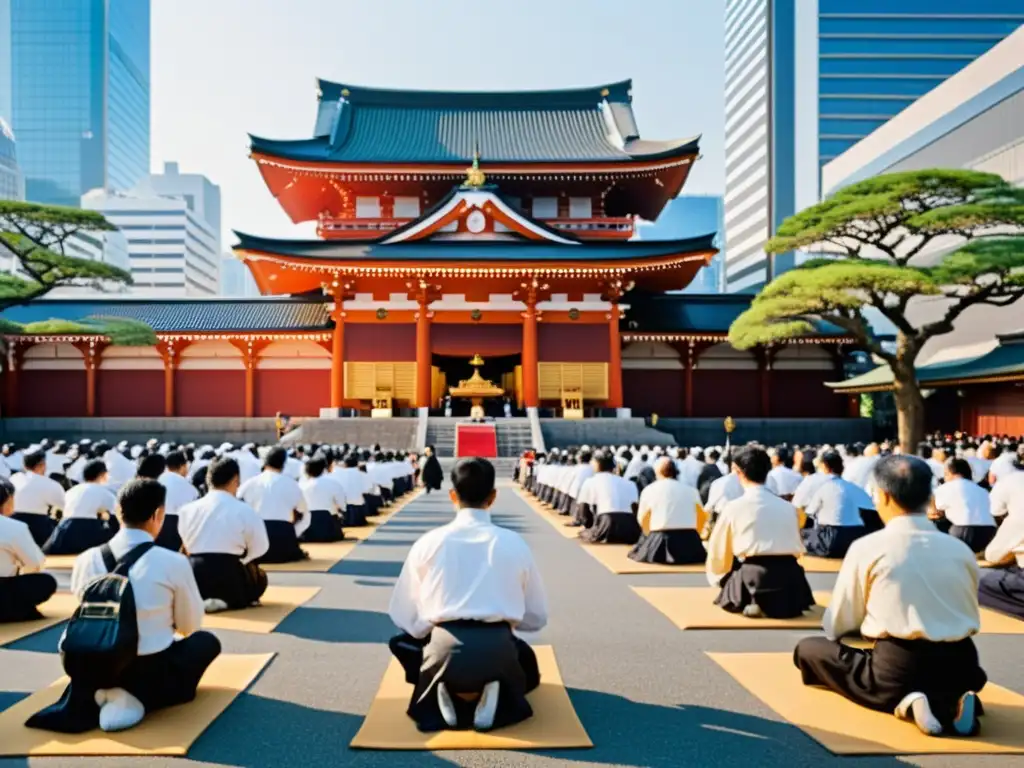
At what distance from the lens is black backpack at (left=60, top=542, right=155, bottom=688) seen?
13.1ft

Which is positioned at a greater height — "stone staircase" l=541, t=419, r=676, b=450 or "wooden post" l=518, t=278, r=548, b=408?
"wooden post" l=518, t=278, r=548, b=408

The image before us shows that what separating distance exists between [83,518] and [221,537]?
12.6ft

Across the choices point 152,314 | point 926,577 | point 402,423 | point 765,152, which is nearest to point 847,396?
point 402,423

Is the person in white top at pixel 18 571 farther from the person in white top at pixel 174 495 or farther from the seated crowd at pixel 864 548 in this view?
the seated crowd at pixel 864 548

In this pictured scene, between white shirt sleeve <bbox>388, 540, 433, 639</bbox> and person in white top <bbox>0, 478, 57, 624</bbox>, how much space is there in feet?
11.8

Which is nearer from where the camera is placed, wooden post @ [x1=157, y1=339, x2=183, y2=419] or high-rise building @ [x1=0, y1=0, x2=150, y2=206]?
wooden post @ [x1=157, y1=339, x2=183, y2=419]

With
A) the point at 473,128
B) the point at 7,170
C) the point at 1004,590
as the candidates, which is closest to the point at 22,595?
the point at 1004,590

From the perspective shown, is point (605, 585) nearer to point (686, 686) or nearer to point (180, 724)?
point (686, 686)

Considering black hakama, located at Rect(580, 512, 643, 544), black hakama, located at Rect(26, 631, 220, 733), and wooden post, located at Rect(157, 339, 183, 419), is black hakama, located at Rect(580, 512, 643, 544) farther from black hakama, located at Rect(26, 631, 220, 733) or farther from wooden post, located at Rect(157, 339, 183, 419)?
wooden post, located at Rect(157, 339, 183, 419)

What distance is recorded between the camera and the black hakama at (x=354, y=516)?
12703 mm

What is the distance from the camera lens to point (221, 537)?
21.8 ft

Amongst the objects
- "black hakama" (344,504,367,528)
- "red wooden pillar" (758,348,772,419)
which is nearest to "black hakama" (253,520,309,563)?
"black hakama" (344,504,367,528)

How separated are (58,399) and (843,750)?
3018 cm

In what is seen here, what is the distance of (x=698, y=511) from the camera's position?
9086 millimetres
